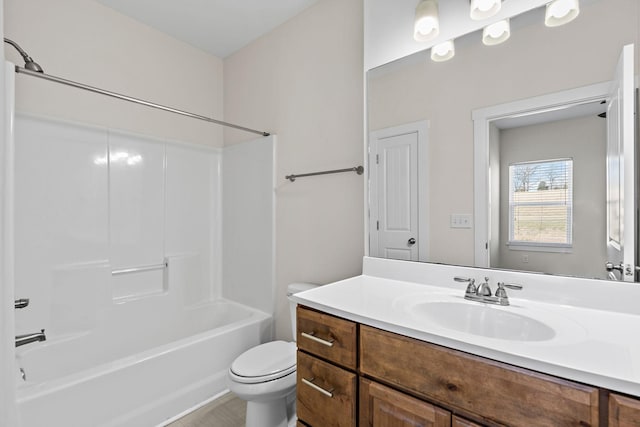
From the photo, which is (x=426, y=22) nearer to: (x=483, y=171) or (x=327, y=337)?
(x=483, y=171)

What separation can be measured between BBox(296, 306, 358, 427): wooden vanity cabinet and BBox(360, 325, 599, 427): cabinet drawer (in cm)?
6

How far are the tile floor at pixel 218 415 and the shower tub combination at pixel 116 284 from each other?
0.18 ft

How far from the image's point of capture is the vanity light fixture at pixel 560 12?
106cm

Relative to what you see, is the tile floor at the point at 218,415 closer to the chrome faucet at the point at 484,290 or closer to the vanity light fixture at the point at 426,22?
the chrome faucet at the point at 484,290

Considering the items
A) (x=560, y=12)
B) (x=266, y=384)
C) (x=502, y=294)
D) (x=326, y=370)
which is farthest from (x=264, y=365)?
(x=560, y=12)

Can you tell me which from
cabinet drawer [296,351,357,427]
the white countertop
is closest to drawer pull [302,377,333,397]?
cabinet drawer [296,351,357,427]

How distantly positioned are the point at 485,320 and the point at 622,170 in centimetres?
65

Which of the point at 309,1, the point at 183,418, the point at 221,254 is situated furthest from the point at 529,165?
the point at 221,254

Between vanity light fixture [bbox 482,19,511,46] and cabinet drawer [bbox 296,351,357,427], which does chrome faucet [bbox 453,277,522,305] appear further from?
vanity light fixture [bbox 482,19,511,46]

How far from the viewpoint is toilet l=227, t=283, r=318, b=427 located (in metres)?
1.47

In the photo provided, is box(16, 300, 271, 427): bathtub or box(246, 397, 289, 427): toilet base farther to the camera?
box(246, 397, 289, 427): toilet base

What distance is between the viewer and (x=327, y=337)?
3.48 feet

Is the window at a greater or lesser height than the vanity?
greater

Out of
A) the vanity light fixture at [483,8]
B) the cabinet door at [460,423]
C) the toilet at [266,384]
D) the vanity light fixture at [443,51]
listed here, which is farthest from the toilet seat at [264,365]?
the vanity light fixture at [483,8]
